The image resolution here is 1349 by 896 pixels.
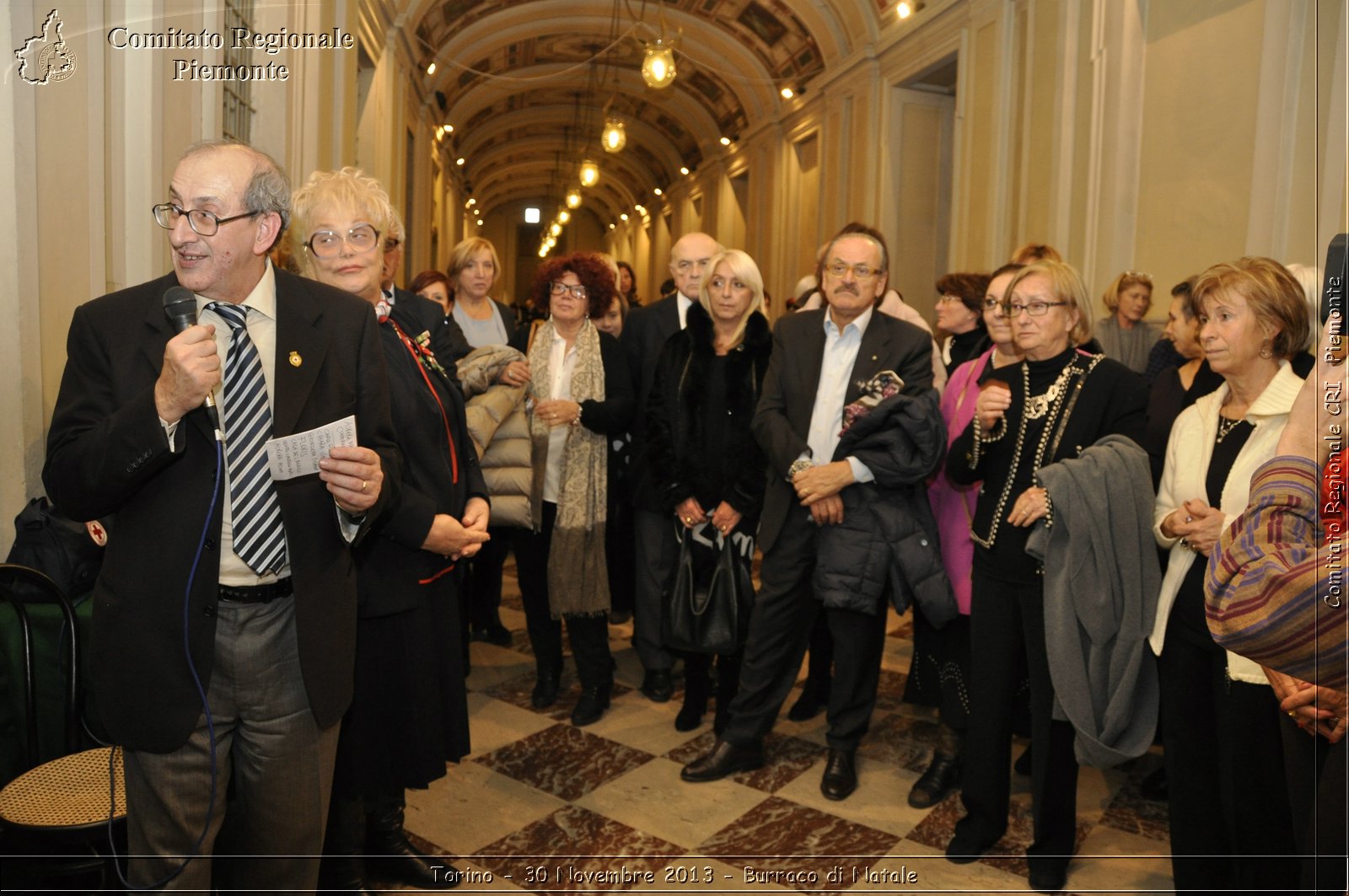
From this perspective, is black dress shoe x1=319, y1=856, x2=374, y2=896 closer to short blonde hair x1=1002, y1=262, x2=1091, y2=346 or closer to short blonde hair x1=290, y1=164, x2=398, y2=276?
short blonde hair x1=290, y1=164, x2=398, y2=276

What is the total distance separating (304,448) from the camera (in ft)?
5.60

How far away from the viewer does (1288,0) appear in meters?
4.92

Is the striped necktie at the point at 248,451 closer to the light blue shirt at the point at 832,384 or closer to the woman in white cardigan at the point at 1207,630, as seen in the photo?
the light blue shirt at the point at 832,384

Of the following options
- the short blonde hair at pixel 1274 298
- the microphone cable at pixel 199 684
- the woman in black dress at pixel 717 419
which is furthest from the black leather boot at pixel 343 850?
the short blonde hair at pixel 1274 298

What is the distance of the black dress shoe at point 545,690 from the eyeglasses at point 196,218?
2.83 metres

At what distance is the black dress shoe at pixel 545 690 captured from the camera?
4.08 m

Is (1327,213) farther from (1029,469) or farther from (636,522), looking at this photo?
(636,522)

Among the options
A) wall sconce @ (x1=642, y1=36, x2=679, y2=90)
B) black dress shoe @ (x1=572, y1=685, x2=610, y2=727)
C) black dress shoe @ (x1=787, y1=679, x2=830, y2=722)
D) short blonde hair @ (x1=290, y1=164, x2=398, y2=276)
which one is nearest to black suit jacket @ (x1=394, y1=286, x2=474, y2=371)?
short blonde hair @ (x1=290, y1=164, x2=398, y2=276)

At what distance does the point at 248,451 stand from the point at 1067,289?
2358 mm

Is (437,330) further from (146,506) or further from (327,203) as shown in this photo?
(146,506)

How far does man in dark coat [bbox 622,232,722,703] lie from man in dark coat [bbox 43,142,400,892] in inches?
76.7

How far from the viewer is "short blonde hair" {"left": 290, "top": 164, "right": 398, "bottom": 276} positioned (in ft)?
7.67

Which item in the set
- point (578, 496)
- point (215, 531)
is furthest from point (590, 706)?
point (215, 531)

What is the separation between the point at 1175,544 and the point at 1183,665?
1.09ft
